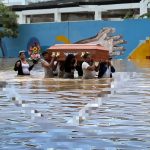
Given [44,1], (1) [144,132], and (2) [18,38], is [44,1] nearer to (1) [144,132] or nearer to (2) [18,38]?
(2) [18,38]

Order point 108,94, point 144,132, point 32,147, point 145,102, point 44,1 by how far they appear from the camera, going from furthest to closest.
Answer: point 44,1
point 108,94
point 145,102
point 144,132
point 32,147

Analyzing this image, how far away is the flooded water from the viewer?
7066mm

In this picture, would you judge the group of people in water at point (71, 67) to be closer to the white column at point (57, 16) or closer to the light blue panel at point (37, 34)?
the light blue panel at point (37, 34)

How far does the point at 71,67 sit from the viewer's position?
19.0 m

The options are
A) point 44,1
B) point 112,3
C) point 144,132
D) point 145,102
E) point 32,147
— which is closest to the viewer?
point 32,147

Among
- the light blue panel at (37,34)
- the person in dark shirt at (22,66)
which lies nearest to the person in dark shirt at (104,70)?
the person in dark shirt at (22,66)

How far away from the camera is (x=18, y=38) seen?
49062mm

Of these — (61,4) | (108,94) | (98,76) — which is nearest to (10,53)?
(61,4)

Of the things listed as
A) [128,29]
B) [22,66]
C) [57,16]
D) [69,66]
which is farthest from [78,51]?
[57,16]

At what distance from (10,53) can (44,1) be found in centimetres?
1368

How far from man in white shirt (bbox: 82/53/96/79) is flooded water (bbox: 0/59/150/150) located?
3.05 meters

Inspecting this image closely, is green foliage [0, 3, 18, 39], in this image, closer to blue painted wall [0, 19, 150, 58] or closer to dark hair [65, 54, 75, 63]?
blue painted wall [0, 19, 150, 58]

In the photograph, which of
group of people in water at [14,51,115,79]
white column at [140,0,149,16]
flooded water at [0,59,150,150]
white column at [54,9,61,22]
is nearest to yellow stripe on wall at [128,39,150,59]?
white column at [140,0,149,16]

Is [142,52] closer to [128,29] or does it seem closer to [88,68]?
[128,29]
